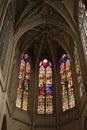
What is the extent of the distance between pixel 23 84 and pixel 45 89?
1.90 metres

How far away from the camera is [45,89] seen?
1781cm

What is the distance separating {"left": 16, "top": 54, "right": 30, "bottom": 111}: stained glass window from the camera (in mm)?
16312

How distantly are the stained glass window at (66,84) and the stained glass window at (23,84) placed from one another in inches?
114

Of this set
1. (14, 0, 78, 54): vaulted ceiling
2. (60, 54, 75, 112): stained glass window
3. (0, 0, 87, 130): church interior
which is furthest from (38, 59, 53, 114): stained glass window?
(14, 0, 78, 54): vaulted ceiling

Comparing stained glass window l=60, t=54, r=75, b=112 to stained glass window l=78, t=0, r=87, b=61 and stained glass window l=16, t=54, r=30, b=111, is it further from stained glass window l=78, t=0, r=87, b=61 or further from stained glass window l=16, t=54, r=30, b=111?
stained glass window l=78, t=0, r=87, b=61

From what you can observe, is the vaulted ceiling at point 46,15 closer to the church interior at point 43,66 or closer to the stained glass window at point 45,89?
the church interior at point 43,66

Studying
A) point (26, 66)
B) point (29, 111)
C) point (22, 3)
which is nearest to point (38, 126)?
point (29, 111)

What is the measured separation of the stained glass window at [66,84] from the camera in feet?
52.5

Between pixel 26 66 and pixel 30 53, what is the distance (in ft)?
5.36

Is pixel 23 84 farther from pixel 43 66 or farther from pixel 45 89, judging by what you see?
pixel 43 66

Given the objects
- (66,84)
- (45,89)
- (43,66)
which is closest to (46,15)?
(43,66)

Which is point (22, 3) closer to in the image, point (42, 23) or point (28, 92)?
point (42, 23)

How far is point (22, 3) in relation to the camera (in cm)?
1614

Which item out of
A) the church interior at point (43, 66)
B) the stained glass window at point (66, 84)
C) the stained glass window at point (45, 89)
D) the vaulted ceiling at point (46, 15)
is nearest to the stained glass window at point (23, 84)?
the church interior at point (43, 66)
